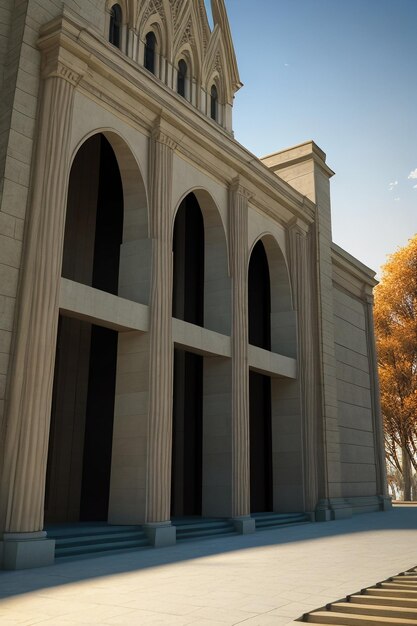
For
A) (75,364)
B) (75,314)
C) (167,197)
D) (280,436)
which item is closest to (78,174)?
(167,197)

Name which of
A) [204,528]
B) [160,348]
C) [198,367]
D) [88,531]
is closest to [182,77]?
[198,367]

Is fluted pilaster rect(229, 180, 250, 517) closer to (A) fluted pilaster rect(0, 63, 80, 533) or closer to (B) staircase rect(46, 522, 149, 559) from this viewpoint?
(B) staircase rect(46, 522, 149, 559)

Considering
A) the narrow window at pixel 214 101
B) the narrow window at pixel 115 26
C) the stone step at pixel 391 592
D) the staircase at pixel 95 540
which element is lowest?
the stone step at pixel 391 592

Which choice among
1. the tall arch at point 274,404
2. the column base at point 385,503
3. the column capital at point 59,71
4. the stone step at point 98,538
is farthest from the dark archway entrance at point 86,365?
the column base at point 385,503

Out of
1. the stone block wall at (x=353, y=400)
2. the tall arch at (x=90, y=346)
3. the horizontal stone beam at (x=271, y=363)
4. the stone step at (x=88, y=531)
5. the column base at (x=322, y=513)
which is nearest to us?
the stone step at (x=88, y=531)

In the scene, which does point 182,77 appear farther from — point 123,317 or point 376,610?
point 376,610

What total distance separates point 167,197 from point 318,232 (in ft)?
31.7

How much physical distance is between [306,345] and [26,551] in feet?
43.3

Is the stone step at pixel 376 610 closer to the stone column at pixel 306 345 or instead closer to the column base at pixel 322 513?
the stone column at pixel 306 345

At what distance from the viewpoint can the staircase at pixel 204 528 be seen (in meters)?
13.9

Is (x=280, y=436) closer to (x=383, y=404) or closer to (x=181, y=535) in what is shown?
(x=181, y=535)

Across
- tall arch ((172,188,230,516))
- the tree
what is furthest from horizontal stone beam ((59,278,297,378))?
the tree

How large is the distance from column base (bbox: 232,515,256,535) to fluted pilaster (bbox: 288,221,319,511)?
13.3 feet

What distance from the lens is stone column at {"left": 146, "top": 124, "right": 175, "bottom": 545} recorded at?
42.9 feet
